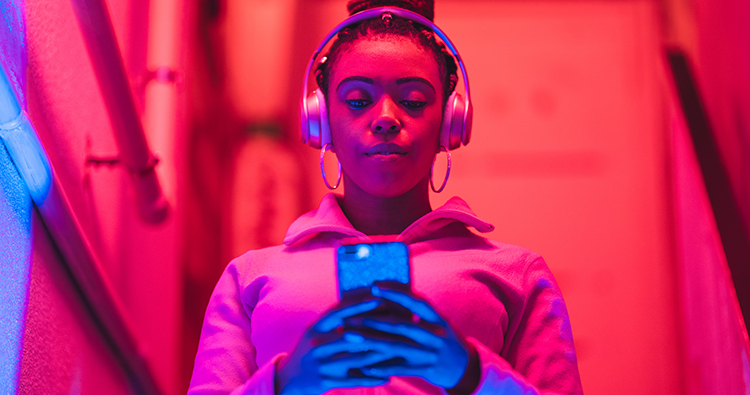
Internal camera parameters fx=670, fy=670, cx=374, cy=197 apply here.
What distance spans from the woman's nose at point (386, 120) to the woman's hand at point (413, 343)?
1.22 ft

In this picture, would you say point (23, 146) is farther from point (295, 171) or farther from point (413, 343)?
point (295, 171)

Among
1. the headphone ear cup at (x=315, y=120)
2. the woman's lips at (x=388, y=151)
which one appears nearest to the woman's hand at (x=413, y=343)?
the woman's lips at (x=388, y=151)

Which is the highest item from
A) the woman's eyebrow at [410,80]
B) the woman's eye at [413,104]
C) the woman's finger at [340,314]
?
the woman's eyebrow at [410,80]

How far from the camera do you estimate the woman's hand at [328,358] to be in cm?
92

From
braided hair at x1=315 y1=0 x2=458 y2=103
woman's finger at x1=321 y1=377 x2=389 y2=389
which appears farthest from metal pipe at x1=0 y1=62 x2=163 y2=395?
woman's finger at x1=321 y1=377 x2=389 y2=389

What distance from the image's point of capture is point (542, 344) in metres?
1.14

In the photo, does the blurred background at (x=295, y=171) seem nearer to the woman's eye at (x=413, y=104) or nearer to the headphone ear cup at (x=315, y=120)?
the headphone ear cup at (x=315, y=120)

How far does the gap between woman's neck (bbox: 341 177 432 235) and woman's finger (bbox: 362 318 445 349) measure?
42 cm

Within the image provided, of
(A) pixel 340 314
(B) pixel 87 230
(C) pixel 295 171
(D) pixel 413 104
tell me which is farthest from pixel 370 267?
(C) pixel 295 171

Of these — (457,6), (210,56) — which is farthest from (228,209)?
(457,6)

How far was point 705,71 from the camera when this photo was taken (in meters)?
2.41

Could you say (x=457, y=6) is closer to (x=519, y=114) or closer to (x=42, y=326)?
(x=519, y=114)

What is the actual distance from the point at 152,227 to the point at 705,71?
2014 mm

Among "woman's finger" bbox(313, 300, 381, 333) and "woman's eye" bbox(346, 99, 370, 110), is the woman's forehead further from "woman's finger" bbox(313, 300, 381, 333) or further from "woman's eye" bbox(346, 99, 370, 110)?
"woman's finger" bbox(313, 300, 381, 333)
